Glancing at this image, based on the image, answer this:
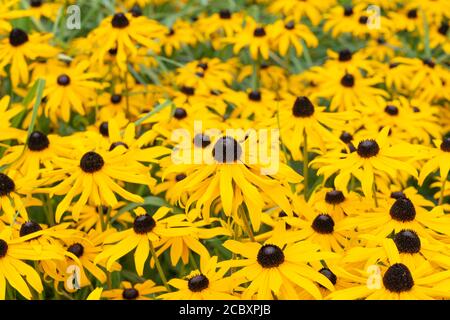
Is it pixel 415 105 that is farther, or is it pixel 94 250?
pixel 415 105

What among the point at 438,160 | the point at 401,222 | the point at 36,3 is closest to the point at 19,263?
the point at 401,222

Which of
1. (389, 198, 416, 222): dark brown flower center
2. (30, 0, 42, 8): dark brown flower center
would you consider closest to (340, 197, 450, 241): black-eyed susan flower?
(389, 198, 416, 222): dark brown flower center

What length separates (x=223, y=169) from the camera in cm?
159

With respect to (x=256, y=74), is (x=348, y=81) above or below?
below

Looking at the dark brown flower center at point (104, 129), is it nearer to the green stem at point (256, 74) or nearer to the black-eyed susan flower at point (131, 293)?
the black-eyed susan flower at point (131, 293)

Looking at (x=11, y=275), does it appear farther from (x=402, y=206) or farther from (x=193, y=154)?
(x=402, y=206)

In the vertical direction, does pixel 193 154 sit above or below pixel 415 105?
below

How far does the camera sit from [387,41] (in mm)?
3531

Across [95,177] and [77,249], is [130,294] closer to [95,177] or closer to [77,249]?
[77,249]

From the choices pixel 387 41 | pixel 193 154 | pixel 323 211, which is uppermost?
pixel 387 41

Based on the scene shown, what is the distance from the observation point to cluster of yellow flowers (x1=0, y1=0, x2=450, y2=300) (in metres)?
1.50

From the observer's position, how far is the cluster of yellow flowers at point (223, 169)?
1497 mm

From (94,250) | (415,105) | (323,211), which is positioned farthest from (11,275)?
(415,105)
